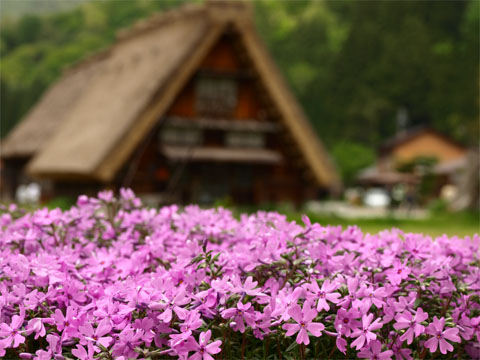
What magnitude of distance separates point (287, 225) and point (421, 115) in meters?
67.3

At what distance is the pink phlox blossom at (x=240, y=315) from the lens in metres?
2.42

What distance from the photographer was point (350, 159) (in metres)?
57.0

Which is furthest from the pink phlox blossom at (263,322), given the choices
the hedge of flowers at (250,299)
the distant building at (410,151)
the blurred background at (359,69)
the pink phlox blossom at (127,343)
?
the distant building at (410,151)

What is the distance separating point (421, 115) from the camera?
67750 mm

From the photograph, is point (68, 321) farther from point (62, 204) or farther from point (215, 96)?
point (215, 96)

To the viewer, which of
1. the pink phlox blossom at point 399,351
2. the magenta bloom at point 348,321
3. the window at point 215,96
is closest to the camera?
the magenta bloom at point 348,321

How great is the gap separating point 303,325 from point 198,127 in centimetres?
1528

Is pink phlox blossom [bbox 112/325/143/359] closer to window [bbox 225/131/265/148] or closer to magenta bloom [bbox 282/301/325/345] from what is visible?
magenta bloom [bbox 282/301/325/345]

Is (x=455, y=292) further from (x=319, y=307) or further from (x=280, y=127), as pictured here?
(x=280, y=127)

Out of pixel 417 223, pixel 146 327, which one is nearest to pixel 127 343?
pixel 146 327

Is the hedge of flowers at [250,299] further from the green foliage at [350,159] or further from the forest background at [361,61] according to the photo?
the forest background at [361,61]

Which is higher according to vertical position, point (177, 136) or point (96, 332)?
point (96, 332)

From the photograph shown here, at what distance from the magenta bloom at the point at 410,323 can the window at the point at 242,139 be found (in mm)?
16148

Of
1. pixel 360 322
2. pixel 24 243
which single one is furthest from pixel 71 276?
pixel 360 322
